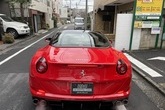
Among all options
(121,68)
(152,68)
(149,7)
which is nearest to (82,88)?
(121,68)

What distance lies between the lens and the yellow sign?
8891mm

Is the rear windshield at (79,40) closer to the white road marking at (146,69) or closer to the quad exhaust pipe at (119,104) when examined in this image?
the quad exhaust pipe at (119,104)

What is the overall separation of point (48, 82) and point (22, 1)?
1555 centimetres

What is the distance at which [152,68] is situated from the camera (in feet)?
20.8

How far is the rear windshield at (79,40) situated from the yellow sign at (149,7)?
5.24m

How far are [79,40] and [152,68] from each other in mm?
3286

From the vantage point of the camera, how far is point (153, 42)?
9625 mm

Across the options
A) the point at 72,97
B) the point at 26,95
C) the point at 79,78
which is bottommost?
the point at 26,95

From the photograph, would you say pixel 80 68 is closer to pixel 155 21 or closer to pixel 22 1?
pixel 155 21

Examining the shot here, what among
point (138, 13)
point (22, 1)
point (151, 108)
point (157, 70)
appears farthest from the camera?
point (22, 1)

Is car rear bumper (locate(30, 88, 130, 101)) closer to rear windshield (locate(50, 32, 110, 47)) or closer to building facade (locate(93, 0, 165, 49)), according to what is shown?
rear windshield (locate(50, 32, 110, 47))

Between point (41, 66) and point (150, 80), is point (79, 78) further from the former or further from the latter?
point (150, 80)

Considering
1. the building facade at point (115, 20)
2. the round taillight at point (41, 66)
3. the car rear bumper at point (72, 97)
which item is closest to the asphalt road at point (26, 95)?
the car rear bumper at point (72, 97)

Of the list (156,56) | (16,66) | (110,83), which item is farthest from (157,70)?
(16,66)
